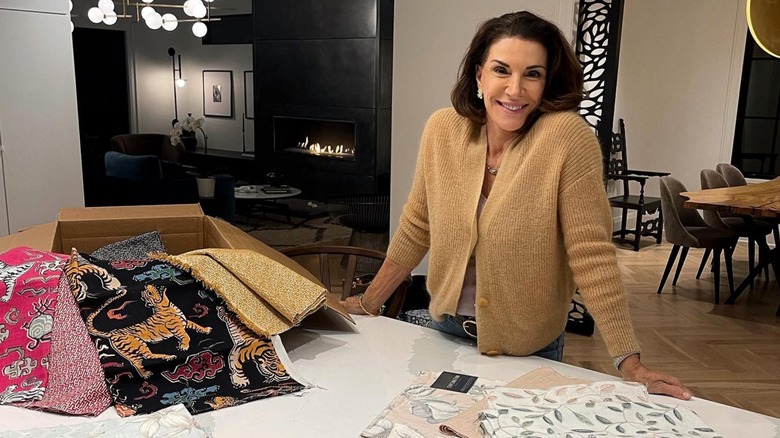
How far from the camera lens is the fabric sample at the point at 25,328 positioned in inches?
42.5

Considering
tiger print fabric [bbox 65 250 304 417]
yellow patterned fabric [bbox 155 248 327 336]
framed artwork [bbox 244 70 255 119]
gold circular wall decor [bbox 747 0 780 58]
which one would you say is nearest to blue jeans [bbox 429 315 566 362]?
yellow patterned fabric [bbox 155 248 327 336]

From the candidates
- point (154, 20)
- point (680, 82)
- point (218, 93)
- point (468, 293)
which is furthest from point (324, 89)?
point (468, 293)

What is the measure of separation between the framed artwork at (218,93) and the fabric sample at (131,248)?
349 inches

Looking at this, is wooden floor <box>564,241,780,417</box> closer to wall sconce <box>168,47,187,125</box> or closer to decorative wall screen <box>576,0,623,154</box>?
decorative wall screen <box>576,0,623,154</box>

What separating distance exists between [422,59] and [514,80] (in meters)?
2.25

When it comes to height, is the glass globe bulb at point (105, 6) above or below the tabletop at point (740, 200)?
above

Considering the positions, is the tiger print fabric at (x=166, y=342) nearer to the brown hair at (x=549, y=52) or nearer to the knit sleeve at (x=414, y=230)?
the knit sleeve at (x=414, y=230)

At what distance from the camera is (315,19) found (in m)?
8.02

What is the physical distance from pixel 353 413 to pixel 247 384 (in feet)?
0.64

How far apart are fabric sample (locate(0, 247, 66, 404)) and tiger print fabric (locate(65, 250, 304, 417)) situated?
0.16 feet

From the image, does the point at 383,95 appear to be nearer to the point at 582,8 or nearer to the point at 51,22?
the point at 582,8

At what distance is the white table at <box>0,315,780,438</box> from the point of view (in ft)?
3.38

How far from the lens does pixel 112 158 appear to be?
5.68 m

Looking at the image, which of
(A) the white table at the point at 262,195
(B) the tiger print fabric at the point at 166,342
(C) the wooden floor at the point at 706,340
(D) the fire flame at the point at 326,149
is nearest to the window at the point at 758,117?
(C) the wooden floor at the point at 706,340
